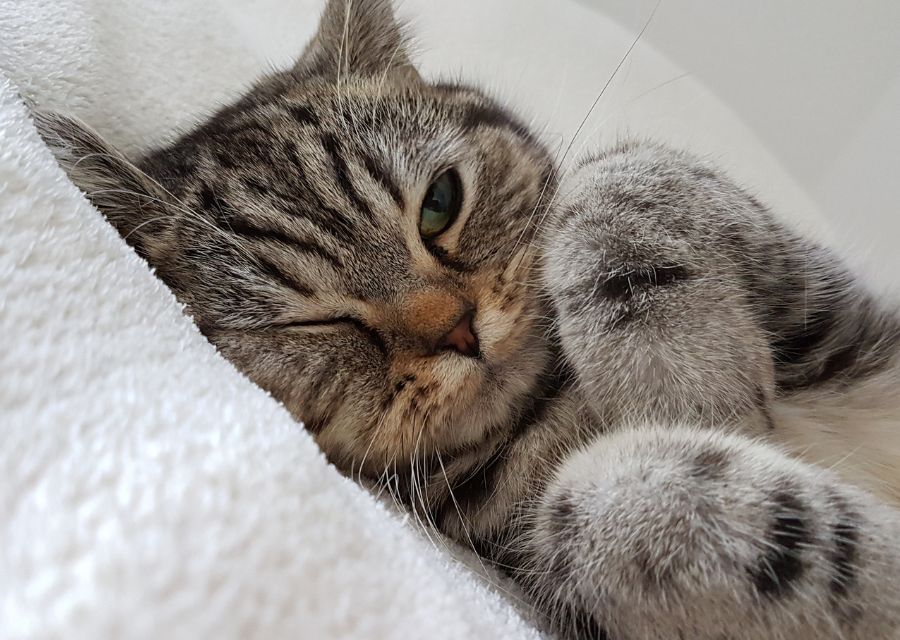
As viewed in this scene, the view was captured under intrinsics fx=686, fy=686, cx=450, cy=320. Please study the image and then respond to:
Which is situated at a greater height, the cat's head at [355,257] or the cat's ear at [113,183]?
the cat's ear at [113,183]

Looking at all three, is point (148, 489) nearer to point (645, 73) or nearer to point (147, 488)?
point (147, 488)

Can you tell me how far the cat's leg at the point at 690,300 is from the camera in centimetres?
64

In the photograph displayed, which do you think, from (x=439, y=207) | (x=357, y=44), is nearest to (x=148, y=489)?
(x=439, y=207)

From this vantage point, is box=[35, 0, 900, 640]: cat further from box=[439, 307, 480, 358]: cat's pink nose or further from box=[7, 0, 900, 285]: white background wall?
box=[7, 0, 900, 285]: white background wall

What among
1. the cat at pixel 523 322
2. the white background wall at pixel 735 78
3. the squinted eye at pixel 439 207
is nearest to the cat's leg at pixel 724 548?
the cat at pixel 523 322

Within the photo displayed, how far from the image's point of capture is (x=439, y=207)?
789mm

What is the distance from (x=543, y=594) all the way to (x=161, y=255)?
519mm

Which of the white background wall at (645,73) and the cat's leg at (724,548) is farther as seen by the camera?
the white background wall at (645,73)

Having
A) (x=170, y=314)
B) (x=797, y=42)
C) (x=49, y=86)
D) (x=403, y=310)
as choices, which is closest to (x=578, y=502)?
(x=403, y=310)

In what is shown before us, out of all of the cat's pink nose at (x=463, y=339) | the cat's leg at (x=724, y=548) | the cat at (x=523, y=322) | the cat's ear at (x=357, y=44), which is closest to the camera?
the cat's leg at (x=724, y=548)

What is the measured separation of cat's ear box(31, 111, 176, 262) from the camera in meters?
0.71

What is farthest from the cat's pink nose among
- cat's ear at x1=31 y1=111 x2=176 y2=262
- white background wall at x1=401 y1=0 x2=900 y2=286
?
white background wall at x1=401 y1=0 x2=900 y2=286

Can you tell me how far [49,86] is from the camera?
810 millimetres

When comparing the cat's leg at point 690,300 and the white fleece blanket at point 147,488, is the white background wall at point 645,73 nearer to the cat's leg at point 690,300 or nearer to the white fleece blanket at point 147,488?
the cat's leg at point 690,300
